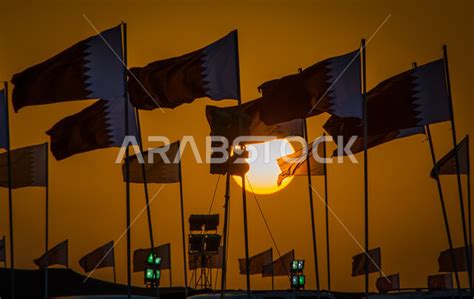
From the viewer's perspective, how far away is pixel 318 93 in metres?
21.7

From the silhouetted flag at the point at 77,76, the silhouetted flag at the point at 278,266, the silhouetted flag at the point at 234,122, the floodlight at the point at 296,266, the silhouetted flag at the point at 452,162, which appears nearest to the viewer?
the silhouetted flag at the point at 77,76

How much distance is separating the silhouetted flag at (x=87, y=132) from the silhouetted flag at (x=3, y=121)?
173 cm

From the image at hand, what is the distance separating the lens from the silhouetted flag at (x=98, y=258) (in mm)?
60809

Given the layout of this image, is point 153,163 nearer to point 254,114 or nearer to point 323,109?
point 254,114

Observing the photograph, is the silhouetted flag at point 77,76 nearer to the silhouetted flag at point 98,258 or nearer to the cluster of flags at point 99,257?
the cluster of flags at point 99,257

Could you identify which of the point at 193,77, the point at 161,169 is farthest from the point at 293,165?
the point at 193,77

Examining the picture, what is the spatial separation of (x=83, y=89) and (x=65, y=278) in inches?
1898

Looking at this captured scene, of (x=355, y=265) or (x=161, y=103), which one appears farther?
(x=355, y=265)

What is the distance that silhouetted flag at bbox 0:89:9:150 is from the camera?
24.4 meters

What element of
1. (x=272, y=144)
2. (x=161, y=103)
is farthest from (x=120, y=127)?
(x=272, y=144)

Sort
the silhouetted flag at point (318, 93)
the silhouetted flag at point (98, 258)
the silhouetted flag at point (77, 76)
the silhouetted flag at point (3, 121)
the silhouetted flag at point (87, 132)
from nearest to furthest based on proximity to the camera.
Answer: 1. the silhouetted flag at point (77, 76)
2. the silhouetted flag at point (318, 93)
3. the silhouetted flag at point (87, 132)
4. the silhouetted flag at point (3, 121)
5. the silhouetted flag at point (98, 258)

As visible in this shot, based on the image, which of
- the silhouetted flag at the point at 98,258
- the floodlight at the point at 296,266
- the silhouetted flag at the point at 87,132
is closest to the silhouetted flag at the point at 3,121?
the silhouetted flag at the point at 87,132

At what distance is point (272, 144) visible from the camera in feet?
114

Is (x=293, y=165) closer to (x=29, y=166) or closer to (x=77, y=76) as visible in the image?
(x=29, y=166)
